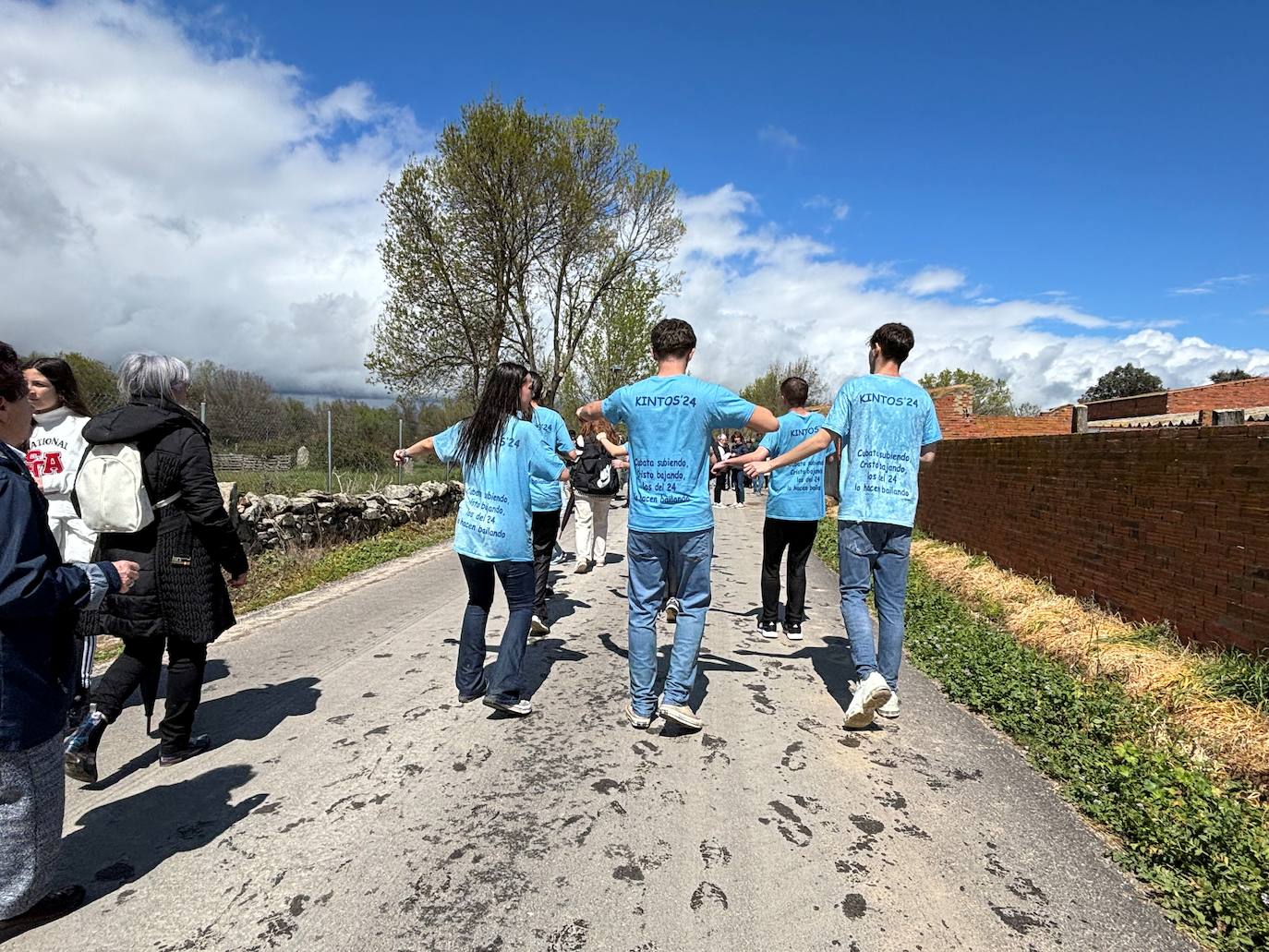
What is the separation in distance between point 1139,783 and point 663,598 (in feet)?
7.59

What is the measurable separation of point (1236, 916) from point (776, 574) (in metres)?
3.52

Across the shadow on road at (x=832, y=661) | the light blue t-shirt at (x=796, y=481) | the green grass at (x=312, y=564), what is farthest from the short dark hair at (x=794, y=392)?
the green grass at (x=312, y=564)

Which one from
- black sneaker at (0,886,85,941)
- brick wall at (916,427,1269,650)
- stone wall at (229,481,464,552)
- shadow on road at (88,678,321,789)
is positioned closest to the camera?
black sneaker at (0,886,85,941)

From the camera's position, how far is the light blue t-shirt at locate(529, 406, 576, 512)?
5.38m

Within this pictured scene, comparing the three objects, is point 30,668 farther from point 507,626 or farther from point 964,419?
point 964,419

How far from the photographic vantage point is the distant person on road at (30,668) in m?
1.95

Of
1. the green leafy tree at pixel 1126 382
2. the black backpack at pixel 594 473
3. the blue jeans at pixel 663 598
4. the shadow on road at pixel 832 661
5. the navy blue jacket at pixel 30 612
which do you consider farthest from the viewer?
the green leafy tree at pixel 1126 382

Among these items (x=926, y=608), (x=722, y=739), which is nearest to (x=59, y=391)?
(x=722, y=739)

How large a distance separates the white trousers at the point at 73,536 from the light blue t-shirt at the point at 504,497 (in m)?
1.82

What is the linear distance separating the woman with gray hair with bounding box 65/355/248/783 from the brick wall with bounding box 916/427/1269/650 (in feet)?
18.4

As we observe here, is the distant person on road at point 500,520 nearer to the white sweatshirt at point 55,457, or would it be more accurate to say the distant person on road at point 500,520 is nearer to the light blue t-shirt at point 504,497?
the light blue t-shirt at point 504,497

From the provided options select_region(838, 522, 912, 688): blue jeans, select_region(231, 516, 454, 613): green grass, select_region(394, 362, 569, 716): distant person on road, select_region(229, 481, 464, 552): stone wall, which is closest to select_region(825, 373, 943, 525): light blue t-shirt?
select_region(838, 522, 912, 688): blue jeans

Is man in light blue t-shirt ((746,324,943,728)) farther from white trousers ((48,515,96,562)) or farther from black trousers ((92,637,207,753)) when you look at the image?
white trousers ((48,515,96,562))

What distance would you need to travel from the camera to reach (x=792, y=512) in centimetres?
532
